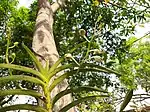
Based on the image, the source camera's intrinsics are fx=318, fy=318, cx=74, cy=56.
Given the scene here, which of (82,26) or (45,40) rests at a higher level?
(82,26)

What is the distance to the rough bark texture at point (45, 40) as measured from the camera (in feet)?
7.58

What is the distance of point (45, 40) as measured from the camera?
3.31m

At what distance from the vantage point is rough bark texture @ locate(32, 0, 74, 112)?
231cm

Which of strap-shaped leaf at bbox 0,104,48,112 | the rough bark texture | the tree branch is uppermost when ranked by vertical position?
the tree branch

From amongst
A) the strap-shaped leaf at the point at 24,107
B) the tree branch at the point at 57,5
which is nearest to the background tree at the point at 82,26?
the tree branch at the point at 57,5

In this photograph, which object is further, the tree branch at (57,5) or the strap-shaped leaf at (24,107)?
the tree branch at (57,5)

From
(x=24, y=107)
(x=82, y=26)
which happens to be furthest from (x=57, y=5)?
(x=24, y=107)

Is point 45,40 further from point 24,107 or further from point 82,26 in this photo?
point 82,26

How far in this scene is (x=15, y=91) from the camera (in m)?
0.96

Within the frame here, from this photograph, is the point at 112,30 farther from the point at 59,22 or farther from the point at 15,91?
the point at 15,91

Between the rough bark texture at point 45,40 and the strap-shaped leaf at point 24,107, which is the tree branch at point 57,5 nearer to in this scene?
the rough bark texture at point 45,40

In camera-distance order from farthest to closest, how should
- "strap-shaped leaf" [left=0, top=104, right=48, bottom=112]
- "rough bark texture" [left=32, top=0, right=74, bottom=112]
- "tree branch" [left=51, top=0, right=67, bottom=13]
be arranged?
"tree branch" [left=51, top=0, right=67, bottom=13] → "rough bark texture" [left=32, top=0, right=74, bottom=112] → "strap-shaped leaf" [left=0, top=104, right=48, bottom=112]

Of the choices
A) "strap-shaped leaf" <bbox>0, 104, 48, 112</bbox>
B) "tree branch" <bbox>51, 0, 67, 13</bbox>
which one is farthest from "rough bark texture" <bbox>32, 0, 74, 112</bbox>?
"strap-shaped leaf" <bbox>0, 104, 48, 112</bbox>

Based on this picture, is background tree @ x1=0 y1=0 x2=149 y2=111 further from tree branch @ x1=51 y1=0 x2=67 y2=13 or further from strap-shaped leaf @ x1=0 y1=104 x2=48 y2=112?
strap-shaped leaf @ x1=0 y1=104 x2=48 y2=112
